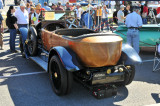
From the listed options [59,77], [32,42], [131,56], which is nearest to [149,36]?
[131,56]

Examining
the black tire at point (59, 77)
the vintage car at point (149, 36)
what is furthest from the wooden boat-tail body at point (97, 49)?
the vintage car at point (149, 36)

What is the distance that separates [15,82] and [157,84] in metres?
3.27

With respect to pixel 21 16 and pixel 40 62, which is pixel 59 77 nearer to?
pixel 40 62

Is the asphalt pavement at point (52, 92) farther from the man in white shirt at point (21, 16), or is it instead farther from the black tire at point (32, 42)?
the man in white shirt at point (21, 16)

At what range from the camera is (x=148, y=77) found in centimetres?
520

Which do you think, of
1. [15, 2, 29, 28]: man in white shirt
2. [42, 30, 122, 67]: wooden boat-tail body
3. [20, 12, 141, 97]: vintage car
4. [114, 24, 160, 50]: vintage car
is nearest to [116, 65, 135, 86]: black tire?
[20, 12, 141, 97]: vintage car

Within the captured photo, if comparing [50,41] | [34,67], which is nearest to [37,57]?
[34,67]

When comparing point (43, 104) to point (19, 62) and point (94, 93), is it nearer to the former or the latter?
point (94, 93)

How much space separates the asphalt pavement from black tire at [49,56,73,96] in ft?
0.51

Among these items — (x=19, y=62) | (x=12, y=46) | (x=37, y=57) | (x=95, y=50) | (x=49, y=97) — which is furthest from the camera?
(x=12, y=46)

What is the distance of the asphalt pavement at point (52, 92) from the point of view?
3789mm

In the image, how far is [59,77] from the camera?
13.3 ft

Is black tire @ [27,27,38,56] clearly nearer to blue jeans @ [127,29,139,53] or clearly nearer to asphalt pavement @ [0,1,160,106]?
asphalt pavement @ [0,1,160,106]

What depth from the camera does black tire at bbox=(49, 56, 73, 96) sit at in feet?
12.4
